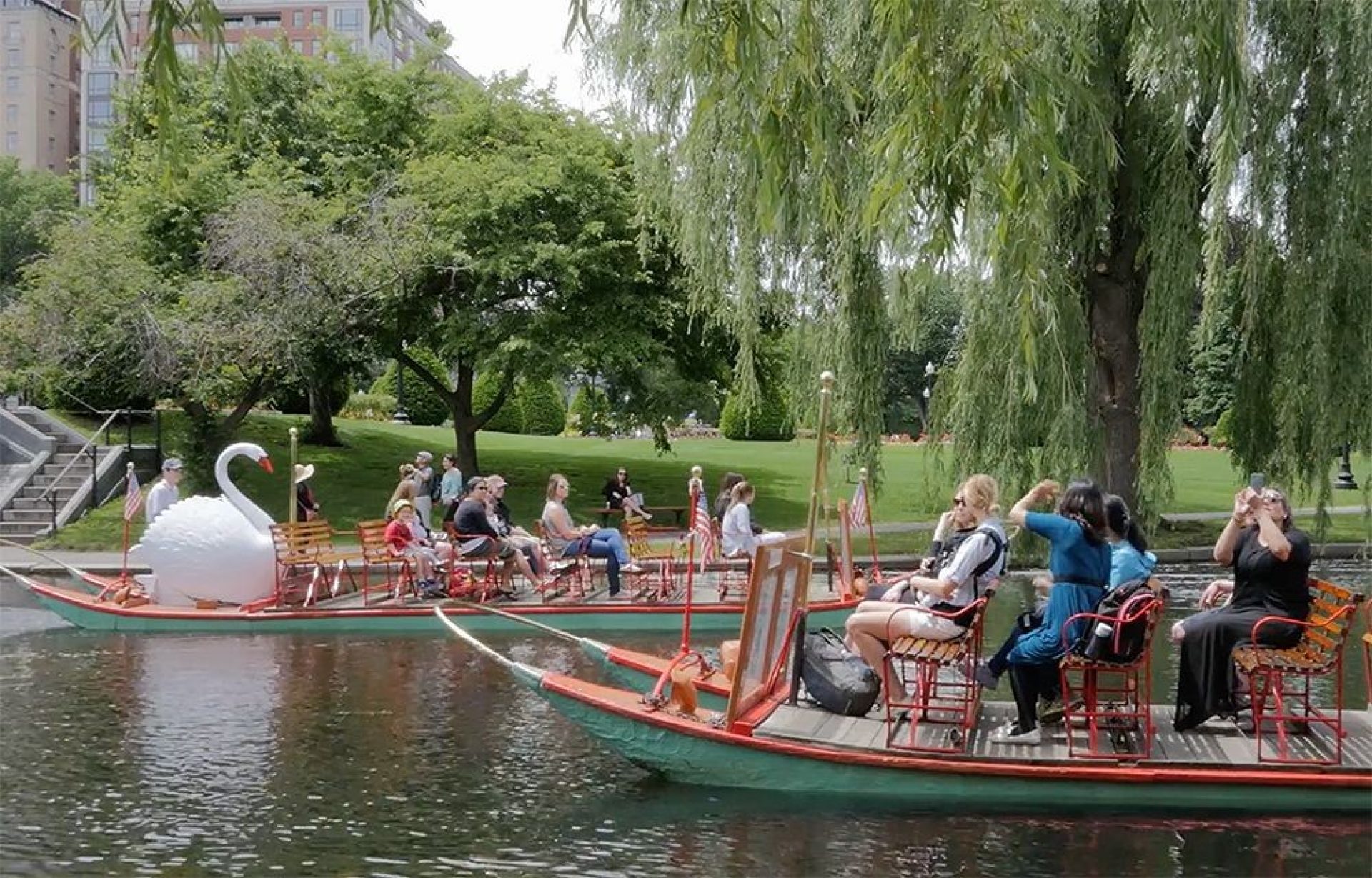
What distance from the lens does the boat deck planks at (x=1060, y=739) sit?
8.98 metres

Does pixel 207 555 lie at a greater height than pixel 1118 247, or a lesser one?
lesser

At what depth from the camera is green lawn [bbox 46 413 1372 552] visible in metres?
29.9

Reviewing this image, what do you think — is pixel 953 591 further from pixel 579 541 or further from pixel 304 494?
Answer: pixel 304 494

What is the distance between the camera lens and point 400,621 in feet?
56.1

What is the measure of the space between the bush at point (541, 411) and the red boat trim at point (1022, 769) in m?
43.1

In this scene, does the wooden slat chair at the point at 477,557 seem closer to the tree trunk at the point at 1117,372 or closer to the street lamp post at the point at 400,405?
the tree trunk at the point at 1117,372

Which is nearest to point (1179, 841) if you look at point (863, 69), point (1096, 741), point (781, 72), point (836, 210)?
point (1096, 741)

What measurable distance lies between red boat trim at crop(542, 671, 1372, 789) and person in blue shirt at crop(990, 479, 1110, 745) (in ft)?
1.37

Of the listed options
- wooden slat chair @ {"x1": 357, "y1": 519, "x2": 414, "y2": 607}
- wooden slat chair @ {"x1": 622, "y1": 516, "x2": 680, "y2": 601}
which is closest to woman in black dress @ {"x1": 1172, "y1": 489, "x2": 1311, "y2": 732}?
wooden slat chair @ {"x1": 622, "y1": 516, "x2": 680, "y2": 601}

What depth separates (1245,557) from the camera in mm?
9383

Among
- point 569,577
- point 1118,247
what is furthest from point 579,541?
point 1118,247

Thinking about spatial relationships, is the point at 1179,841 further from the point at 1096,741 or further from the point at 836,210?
the point at 836,210

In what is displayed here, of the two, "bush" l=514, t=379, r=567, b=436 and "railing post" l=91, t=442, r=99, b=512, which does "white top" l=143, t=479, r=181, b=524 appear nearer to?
"railing post" l=91, t=442, r=99, b=512

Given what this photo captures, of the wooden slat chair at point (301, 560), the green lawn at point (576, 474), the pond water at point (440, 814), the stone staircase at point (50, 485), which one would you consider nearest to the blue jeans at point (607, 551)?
the wooden slat chair at point (301, 560)
